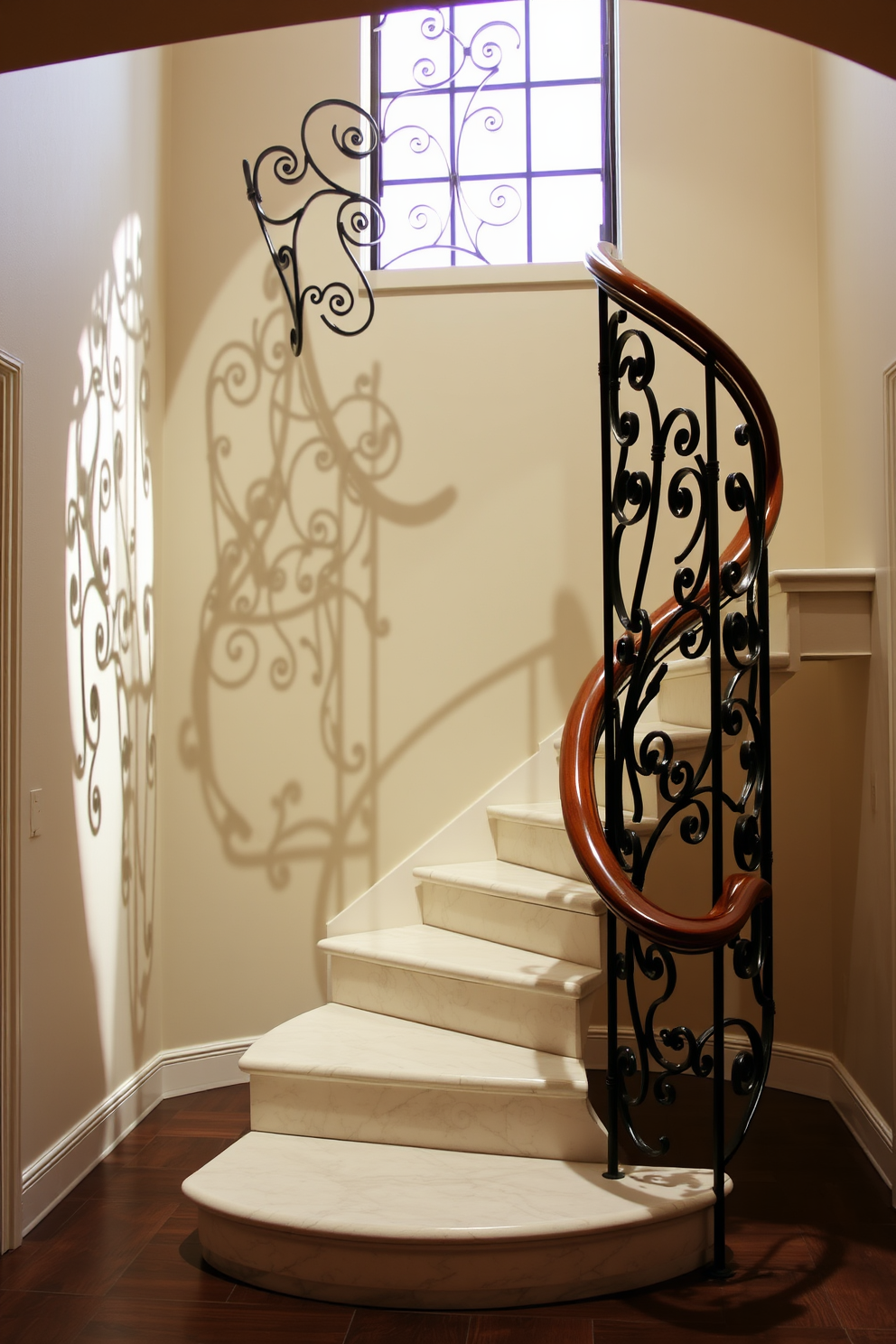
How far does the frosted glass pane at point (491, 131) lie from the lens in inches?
175

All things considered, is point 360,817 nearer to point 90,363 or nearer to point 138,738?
point 138,738

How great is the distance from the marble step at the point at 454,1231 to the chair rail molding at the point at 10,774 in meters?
0.49

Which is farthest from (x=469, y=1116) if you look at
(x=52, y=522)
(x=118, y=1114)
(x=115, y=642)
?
(x=52, y=522)

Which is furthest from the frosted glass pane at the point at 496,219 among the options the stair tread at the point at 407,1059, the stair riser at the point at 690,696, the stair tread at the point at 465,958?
the stair tread at the point at 407,1059

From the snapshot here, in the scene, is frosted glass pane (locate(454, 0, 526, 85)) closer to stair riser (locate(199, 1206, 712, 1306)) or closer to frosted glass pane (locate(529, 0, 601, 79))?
frosted glass pane (locate(529, 0, 601, 79))

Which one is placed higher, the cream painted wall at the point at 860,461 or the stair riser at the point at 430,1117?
the cream painted wall at the point at 860,461

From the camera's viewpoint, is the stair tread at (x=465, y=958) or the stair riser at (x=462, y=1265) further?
the stair tread at (x=465, y=958)

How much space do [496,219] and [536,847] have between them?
257 centimetres

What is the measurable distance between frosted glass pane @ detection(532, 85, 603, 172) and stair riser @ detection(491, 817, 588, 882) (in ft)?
8.82

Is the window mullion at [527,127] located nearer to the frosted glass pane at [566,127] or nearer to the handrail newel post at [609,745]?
the frosted glass pane at [566,127]

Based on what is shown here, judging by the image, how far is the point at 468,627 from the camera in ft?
13.6

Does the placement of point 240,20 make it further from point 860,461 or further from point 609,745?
point 860,461

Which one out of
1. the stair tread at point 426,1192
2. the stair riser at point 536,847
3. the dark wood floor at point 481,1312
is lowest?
the dark wood floor at point 481,1312

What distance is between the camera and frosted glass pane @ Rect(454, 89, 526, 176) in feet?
14.6
